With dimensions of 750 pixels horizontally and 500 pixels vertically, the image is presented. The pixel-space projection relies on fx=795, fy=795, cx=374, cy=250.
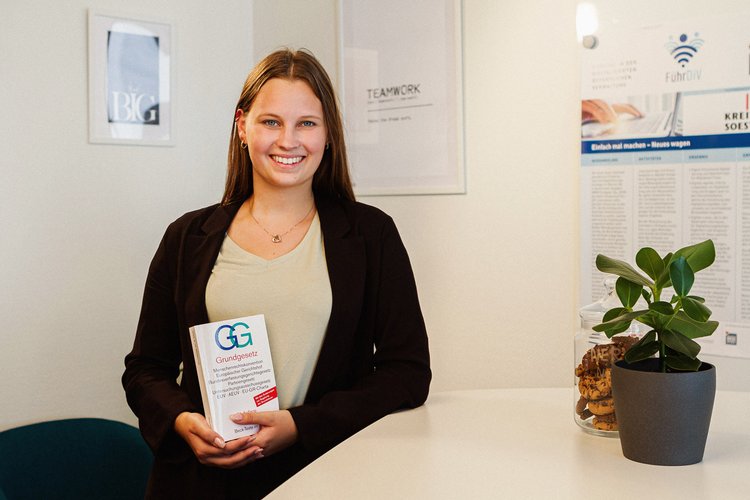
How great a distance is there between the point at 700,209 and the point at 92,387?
2.17 meters

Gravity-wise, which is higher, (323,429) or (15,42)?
(15,42)

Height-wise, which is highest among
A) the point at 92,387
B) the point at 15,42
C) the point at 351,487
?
the point at 15,42

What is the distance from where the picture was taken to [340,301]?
180cm

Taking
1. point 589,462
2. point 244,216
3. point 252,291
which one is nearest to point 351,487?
point 589,462

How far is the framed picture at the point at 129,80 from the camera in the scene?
2883 millimetres

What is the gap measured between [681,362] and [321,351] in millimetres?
816

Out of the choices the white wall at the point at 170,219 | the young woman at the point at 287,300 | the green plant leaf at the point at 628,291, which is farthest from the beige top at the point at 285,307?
the white wall at the point at 170,219

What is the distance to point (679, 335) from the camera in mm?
1224

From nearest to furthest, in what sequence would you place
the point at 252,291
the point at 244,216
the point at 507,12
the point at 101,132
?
the point at 252,291 → the point at 244,216 → the point at 507,12 → the point at 101,132

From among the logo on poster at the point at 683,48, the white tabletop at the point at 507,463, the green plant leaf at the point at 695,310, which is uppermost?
the logo on poster at the point at 683,48

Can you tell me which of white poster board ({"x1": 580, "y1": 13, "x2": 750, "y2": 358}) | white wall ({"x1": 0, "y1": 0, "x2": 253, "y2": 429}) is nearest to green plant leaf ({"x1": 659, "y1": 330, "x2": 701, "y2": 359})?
white poster board ({"x1": 580, "y1": 13, "x2": 750, "y2": 358})

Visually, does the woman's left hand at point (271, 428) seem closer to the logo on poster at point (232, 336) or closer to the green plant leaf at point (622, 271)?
the logo on poster at point (232, 336)

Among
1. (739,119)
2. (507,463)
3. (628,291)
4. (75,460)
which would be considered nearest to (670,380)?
(628,291)

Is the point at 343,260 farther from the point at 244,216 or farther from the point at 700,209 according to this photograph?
the point at 700,209
